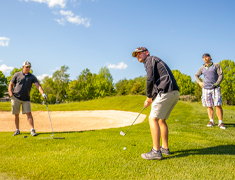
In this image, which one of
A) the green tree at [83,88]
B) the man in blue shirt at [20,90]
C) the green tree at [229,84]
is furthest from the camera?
the green tree at [83,88]

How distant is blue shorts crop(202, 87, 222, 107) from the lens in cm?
757

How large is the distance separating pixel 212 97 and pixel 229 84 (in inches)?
1943

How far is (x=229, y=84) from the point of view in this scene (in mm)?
50031

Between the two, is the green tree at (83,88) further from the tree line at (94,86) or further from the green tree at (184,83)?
the green tree at (184,83)

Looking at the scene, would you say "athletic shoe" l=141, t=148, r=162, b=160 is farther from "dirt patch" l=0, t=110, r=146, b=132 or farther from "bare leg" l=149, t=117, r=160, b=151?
"dirt patch" l=0, t=110, r=146, b=132

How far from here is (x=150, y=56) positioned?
4.01 m

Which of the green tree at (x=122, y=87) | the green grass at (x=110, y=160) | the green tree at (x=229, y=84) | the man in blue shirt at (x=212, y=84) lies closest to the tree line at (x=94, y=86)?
the green tree at (x=229, y=84)

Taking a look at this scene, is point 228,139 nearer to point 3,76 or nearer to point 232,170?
point 232,170

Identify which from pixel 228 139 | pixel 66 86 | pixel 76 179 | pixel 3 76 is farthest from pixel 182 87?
pixel 76 179

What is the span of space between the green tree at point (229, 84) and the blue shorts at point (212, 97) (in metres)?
47.4

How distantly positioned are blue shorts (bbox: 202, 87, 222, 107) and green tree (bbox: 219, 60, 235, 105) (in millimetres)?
47355

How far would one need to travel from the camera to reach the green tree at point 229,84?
49031mm

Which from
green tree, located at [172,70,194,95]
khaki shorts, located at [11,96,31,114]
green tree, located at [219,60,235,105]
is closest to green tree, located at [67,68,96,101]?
green tree, located at [172,70,194,95]

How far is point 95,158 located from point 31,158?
52.8 inches
